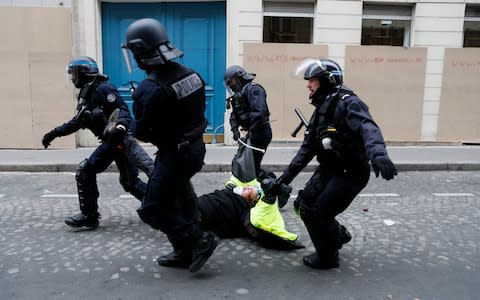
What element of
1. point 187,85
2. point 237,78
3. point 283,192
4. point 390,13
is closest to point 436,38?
point 390,13

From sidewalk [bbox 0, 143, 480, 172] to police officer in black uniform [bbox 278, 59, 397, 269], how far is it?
4.69 m

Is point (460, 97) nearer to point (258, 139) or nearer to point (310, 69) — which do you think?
point (258, 139)

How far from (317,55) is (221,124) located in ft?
9.06

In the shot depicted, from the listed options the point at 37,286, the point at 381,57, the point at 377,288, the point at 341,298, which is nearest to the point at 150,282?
the point at 37,286

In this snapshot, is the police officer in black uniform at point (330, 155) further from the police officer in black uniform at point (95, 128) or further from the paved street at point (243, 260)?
the police officer in black uniform at point (95, 128)

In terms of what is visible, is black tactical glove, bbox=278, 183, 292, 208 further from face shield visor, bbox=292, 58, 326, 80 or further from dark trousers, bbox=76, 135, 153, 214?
dark trousers, bbox=76, 135, 153, 214

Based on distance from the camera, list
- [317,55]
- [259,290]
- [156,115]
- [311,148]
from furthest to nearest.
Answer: [317,55] < [311,148] < [259,290] < [156,115]

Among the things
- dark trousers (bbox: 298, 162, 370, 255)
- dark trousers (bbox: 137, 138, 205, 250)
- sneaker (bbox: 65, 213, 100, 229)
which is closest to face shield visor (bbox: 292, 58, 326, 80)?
dark trousers (bbox: 298, 162, 370, 255)

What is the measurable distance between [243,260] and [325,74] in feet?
5.55

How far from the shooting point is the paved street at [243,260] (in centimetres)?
329

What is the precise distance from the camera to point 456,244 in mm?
4281

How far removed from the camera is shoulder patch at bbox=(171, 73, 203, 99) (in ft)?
10.2

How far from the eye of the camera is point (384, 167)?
110 inches

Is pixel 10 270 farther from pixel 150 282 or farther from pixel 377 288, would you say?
pixel 377 288
